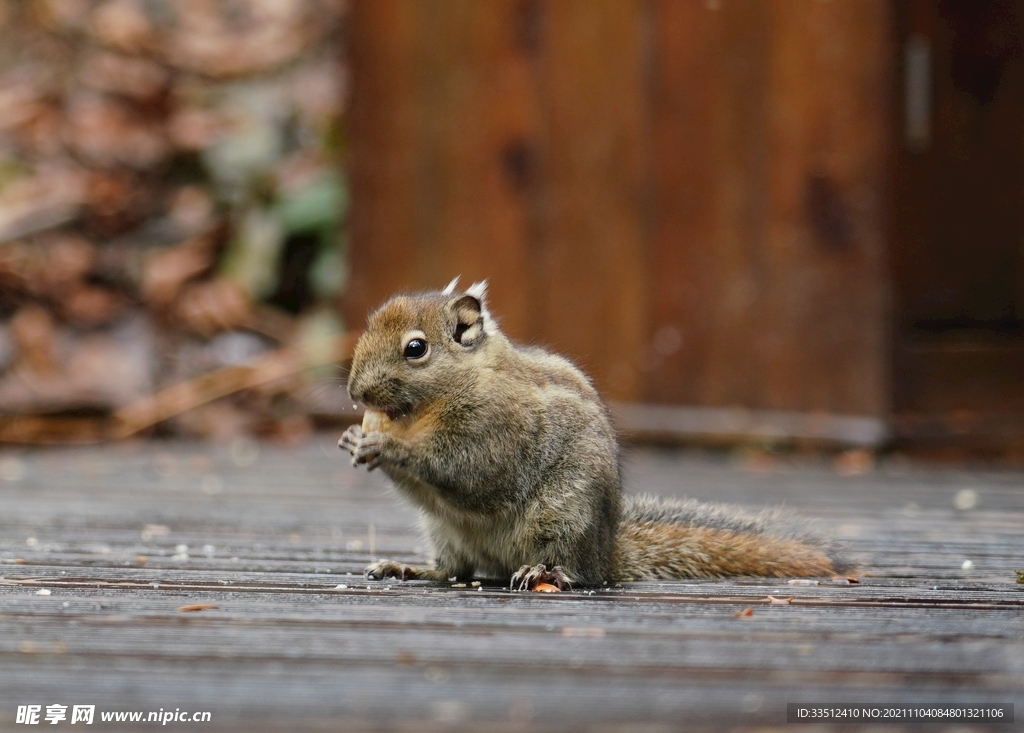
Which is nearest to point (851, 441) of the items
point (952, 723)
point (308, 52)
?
point (952, 723)

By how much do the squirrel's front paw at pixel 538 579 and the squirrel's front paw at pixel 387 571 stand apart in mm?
292

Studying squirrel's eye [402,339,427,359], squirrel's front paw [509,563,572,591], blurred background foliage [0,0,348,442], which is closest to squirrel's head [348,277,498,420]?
squirrel's eye [402,339,427,359]

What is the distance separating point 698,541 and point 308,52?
718 cm

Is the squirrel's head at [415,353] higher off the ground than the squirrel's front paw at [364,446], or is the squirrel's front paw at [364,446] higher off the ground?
the squirrel's head at [415,353]

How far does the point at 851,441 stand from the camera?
562 centimetres

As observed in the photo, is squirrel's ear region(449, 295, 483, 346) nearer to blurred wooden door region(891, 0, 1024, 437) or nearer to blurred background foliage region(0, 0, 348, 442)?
blurred wooden door region(891, 0, 1024, 437)

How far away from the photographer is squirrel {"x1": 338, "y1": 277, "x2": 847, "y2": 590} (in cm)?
276

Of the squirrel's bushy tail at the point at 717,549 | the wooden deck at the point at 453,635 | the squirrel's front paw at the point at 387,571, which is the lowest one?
the wooden deck at the point at 453,635

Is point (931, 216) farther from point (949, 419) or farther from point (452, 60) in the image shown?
point (452, 60)

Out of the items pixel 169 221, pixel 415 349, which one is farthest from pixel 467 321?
pixel 169 221

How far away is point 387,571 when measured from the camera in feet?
9.41

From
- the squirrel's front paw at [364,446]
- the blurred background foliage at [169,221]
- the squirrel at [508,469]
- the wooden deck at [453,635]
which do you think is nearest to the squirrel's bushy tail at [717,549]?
the squirrel at [508,469]

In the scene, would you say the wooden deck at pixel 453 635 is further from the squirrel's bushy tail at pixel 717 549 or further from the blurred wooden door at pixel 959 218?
the blurred wooden door at pixel 959 218

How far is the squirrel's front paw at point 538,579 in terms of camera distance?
8.83ft
